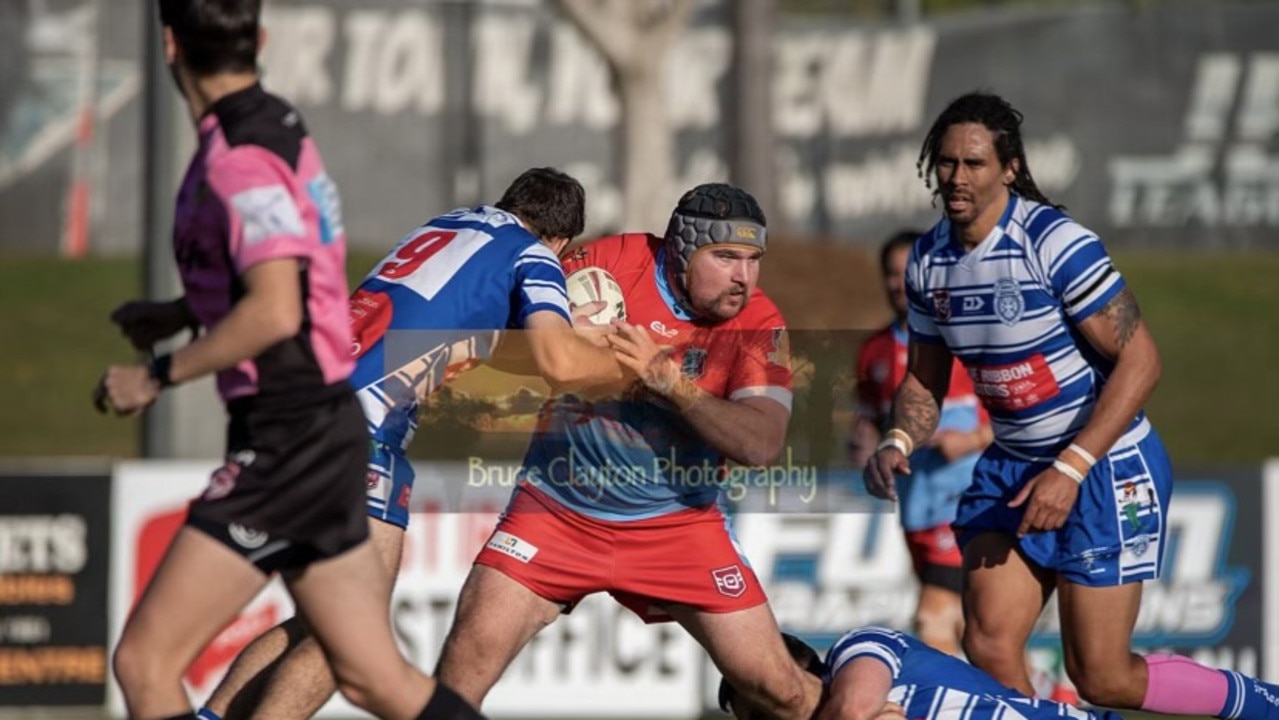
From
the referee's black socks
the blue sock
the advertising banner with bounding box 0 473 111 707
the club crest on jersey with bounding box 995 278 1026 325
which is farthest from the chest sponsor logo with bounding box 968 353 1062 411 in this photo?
the advertising banner with bounding box 0 473 111 707

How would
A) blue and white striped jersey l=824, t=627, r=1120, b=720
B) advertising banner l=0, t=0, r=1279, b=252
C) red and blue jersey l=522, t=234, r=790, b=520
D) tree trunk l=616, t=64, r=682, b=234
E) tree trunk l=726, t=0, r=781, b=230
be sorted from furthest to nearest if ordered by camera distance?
1. advertising banner l=0, t=0, r=1279, b=252
2. tree trunk l=726, t=0, r=781, b=230
3. tree trunk l=616, t=64, r=682, b=234
4. red and blue jersey l=522, t=234, r=790, b=520
5. blue and white striped jersey l=824, t=627, r=1120, b=720

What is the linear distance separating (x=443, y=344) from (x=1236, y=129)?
17.4 m

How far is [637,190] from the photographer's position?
17688mm

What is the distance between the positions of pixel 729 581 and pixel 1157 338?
55.0 feet

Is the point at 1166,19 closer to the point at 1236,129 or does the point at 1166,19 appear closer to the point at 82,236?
the point at 1236,129

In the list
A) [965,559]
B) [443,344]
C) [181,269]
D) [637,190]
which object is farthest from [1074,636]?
[637,190]

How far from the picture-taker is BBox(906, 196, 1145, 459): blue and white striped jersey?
5465 millimetres

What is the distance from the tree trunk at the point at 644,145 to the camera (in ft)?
57.2

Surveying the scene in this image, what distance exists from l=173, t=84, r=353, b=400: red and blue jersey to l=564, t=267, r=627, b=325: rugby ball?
4.13 ft

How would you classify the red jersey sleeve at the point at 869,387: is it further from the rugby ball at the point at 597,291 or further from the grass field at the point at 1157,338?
the grass field at the point at 1157,338

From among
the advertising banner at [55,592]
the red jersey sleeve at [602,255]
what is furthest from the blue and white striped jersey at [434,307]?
the advertising banner at [55,592]

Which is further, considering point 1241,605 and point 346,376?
point 1241,605

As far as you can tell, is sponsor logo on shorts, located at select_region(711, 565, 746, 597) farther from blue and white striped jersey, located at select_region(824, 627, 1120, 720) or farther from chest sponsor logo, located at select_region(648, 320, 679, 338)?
chest sponsor logo, located at select_region(648, 320, 679, 338)

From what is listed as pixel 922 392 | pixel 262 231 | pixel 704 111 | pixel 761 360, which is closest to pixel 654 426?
pixel 761 360
